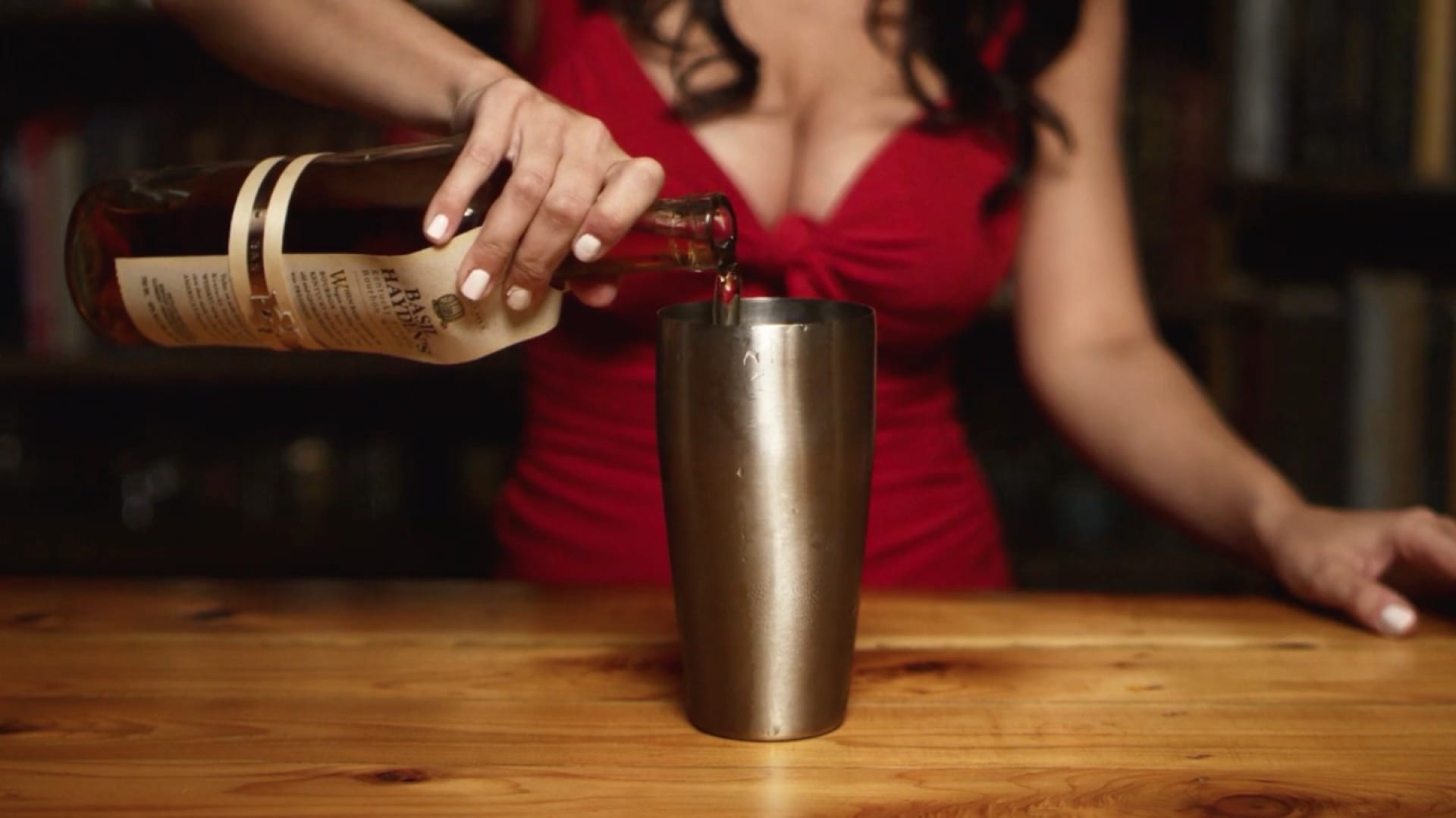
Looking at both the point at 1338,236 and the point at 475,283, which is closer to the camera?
the point at 475,283

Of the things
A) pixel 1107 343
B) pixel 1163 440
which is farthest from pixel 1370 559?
pixel 1107 343

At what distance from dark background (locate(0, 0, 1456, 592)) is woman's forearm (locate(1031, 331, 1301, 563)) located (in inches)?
30.2

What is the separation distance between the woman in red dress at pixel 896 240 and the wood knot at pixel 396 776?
1.73 ft

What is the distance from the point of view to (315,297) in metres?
0.72

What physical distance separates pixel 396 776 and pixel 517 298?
23 centimetres

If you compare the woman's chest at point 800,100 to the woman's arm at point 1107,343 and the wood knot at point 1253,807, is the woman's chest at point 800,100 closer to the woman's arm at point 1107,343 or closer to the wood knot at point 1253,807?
the woman's arm at point 1107,343

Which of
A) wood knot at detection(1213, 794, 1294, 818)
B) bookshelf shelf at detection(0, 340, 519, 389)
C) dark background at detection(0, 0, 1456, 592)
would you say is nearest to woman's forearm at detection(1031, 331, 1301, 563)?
wood knot at detection(1213, 794, 1294, 818)

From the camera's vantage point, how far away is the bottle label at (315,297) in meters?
0.71

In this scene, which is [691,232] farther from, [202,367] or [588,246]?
[202,367]

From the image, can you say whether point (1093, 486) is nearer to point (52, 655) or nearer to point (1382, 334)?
point (1382, 334)

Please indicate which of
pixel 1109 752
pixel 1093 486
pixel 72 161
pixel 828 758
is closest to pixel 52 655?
pixel 828 758

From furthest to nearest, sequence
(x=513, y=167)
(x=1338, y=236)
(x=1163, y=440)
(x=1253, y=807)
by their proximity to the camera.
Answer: (x=1338, y=236)
(x=1163, y=440)
(x=513, y=167)
(x=1253, y=807)

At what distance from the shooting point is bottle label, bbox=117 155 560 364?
708 millimetres

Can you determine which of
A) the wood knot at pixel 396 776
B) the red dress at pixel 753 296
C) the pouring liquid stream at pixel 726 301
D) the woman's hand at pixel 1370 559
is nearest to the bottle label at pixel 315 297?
the pouring liquid stream at pixel 726 301
